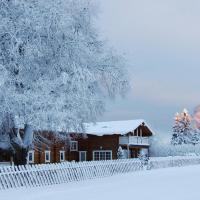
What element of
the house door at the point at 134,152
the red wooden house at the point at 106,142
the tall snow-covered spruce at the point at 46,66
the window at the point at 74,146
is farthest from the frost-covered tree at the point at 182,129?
the tall snow-covered spruce at the point at 46,66

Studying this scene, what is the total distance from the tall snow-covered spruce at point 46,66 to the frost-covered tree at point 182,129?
217ft

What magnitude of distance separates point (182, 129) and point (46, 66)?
74894 mm

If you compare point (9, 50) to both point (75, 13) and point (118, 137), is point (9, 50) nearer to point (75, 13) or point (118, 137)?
point (75, 13)

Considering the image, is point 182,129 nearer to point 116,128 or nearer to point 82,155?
point 116,128

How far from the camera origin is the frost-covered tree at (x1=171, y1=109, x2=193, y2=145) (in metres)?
89.8

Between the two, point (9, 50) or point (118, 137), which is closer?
point (9, 50)

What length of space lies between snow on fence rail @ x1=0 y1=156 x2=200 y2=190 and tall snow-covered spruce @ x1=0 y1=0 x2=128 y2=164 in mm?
2122

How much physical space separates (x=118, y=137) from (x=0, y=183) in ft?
113

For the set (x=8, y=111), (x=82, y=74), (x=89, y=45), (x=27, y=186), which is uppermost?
(x=89, y=45)

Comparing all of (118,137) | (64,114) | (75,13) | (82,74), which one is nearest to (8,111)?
(64,114)

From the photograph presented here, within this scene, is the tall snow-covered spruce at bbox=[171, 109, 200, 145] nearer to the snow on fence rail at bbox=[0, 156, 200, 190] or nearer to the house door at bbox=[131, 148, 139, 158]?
the house door at bbox=[131, 148, 139, 158]

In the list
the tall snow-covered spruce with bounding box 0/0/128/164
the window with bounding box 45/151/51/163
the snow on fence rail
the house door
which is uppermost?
the tall snow-covered spruce with bounding box 0/0/128/164

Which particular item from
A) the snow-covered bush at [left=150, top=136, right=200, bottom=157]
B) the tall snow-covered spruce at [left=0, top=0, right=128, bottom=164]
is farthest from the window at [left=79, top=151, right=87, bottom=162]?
the tall snow-covered spruce at [left=0, top=0, right=128, bottom=164]

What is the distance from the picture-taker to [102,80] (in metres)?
26.8
